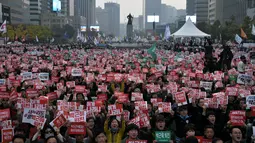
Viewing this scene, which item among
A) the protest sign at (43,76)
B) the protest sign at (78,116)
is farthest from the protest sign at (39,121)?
the protest sign at (43,76)

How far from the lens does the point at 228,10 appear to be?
414ft

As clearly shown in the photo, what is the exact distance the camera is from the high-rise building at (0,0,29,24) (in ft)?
396

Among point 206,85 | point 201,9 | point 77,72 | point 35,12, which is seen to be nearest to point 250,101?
point 206,85

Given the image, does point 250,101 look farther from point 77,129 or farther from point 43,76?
point 43,76

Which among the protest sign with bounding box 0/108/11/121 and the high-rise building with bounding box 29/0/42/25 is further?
the high-rise building with bounding box 29/0/42/25

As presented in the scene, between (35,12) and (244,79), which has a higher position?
(35,12)

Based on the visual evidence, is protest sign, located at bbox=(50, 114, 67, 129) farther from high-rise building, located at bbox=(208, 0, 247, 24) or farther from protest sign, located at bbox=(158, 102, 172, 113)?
high-rise building, located at bbox=(208, 0, 247, 24)

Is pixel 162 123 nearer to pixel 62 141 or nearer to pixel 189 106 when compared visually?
pixel 62 141

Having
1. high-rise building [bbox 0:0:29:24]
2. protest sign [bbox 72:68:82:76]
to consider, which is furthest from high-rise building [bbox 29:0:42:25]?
protest sign [bbox 72:68:82:76]

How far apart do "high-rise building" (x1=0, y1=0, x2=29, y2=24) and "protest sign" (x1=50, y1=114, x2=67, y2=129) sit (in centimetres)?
10805

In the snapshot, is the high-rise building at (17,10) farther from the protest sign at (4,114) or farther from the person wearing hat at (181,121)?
the person wearing hat at (181,121)

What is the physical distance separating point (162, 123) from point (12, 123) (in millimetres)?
3330

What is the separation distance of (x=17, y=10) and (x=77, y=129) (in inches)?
5032

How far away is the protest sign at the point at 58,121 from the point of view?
8.12 metres
